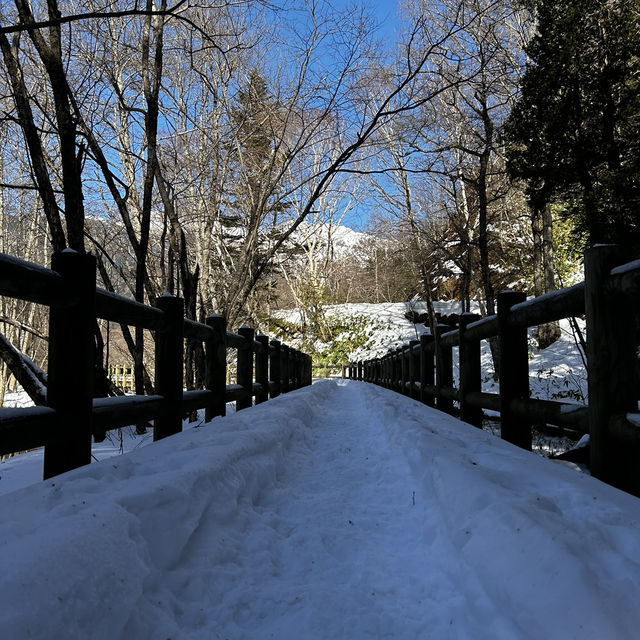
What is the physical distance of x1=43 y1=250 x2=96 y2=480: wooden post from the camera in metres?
2.31

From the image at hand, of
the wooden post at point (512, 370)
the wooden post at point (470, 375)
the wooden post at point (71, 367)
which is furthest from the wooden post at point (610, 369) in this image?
the wooden post at point (71, 367)

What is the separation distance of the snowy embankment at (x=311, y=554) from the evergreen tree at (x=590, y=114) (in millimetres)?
6656

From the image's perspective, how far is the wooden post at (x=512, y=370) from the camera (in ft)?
11.2

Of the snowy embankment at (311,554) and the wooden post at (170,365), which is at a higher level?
the wooden post at (170,365)

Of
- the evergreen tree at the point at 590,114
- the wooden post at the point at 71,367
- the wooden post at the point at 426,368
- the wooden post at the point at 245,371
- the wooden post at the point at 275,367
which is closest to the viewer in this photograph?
the wooden post at the point at 71,367

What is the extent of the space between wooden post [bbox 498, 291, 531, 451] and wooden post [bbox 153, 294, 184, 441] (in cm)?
264

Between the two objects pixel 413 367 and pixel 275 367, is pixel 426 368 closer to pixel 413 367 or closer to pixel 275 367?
pixel 413 367

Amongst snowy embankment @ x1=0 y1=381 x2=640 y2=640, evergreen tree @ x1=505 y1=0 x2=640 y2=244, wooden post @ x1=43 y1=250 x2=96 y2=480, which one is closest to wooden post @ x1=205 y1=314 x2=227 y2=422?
wooden post @ x1=43 y1=250 x2=96 y2=480

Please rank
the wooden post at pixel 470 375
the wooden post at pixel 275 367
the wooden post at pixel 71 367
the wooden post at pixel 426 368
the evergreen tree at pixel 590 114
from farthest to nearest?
the wooden post at pixel 275 367 < the wooden post at pixel 426 368 < the evergreen tree at pixel 590 114 < the wooden post at pixel 470 375 < the wooden post at pixel 71 367

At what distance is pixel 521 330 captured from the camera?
3408mm

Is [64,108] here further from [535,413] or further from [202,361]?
[535,413]

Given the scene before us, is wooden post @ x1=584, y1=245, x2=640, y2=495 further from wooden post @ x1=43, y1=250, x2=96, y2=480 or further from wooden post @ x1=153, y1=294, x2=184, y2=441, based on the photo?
wooden post @ x1=153, y1=294, x2=184, y2=441

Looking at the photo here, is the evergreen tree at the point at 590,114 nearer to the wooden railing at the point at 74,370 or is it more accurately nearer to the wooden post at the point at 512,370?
the wooden post at the point at 512,370

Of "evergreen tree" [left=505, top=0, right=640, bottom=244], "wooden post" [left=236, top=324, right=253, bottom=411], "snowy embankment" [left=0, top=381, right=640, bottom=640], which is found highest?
"evergreen tree" [left=505, top=0, right=640, bottom=244]
